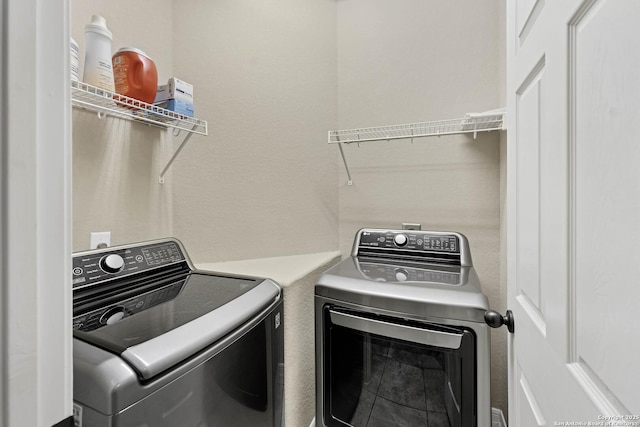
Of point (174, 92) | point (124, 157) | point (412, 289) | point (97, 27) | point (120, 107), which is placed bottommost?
point (412, 289)

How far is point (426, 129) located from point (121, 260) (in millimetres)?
1850

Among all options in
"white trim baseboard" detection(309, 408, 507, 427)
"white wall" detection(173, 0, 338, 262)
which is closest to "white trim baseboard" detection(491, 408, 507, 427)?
"white trim baseboard" detection(309, 408, 507, 427)

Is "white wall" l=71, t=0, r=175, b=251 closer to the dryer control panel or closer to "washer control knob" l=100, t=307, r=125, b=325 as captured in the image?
"washer control knob" l=100, t=307, r=125, b=325

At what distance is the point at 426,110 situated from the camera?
198cm

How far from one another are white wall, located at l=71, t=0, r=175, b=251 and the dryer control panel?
1.15 metres

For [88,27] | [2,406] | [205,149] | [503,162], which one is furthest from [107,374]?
[503,162]

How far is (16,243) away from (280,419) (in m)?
1.13

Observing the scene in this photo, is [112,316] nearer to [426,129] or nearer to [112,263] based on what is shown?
[112,263]

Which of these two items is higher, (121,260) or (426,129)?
(426,129)

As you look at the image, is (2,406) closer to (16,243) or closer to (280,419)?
(16,243)

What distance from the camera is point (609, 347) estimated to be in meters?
0.46

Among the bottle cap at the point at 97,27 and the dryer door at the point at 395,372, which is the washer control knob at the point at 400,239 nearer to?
the dryer door at the point at 395,372

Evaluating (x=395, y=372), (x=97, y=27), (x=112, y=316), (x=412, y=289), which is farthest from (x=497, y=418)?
(x=97, y=27)

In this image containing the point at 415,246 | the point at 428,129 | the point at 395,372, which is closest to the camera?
the point at 395,372
